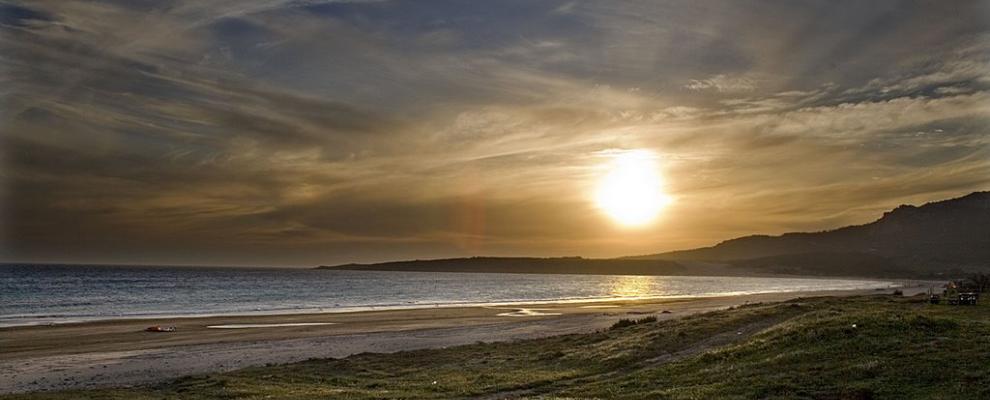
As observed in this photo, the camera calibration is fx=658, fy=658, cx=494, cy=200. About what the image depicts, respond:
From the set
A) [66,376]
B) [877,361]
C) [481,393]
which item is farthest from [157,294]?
[877,361]

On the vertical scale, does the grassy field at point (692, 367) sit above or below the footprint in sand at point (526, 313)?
above

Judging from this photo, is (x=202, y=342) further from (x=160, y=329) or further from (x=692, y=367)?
(x=692, y=367)

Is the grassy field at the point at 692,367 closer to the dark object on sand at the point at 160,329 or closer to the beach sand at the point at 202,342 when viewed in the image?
the beach sand at the point at 202,342

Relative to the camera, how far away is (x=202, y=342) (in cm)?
4941

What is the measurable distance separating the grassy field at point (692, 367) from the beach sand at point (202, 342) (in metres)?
5.32

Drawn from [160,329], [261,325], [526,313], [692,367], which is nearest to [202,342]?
[160,329]

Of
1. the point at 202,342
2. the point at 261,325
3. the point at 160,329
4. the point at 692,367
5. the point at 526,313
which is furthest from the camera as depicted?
the point at 526,313

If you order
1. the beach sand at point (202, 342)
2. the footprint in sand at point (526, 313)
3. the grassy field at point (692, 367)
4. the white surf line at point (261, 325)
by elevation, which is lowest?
the footprint in sand at point (526, 313)

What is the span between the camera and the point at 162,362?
38.9m

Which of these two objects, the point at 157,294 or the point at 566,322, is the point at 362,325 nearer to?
the point at 566,322

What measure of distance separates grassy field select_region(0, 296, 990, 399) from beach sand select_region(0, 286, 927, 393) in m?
5.32

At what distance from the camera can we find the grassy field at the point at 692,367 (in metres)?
20.2

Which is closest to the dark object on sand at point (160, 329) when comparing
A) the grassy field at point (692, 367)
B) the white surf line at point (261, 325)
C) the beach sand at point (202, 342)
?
the beach sand at point (202, 342)

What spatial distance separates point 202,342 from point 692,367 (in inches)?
1496
